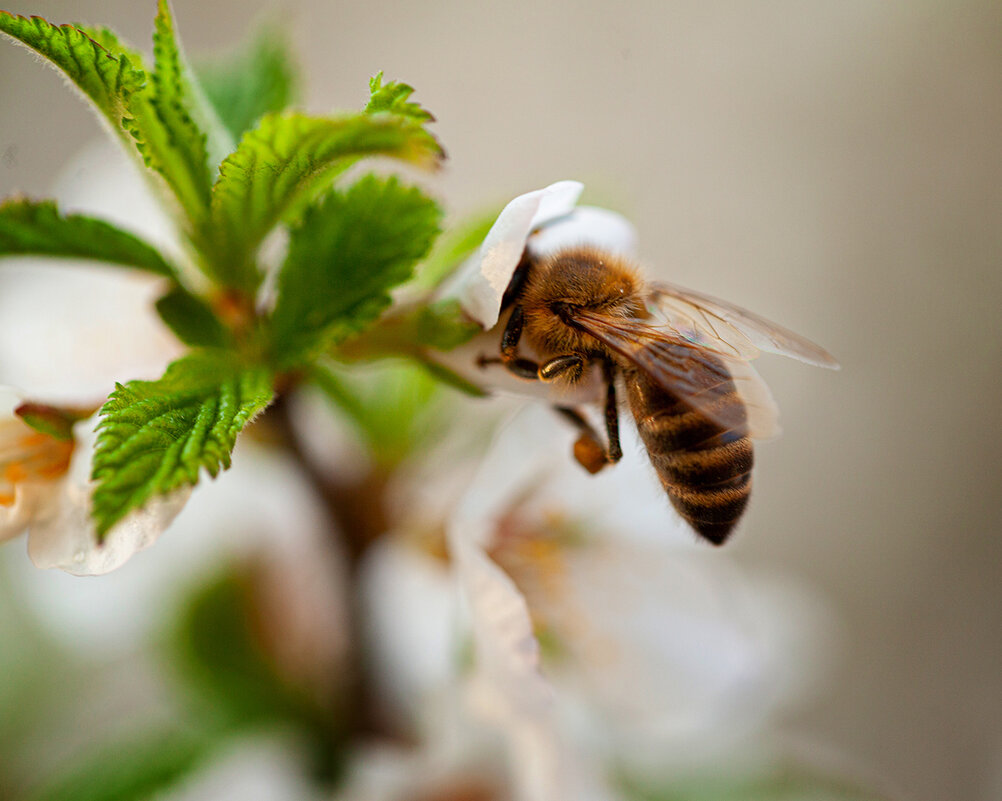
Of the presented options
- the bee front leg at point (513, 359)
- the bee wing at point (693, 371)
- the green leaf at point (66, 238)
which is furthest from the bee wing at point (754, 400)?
the green leaf at point (66, 238)

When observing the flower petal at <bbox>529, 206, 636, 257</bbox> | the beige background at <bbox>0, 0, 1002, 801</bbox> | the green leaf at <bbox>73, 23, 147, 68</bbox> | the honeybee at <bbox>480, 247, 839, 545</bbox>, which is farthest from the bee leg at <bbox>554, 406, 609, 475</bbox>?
the beige background at <bbox>0, 0, 1002, 801</bbox>

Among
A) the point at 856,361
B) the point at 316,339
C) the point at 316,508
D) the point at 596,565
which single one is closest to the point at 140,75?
the point at 316,339

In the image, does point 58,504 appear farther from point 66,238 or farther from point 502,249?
point 502,249

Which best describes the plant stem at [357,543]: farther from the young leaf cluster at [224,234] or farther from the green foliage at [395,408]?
the young leaf cluster at [224,234]

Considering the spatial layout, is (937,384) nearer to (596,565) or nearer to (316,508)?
(596,565)

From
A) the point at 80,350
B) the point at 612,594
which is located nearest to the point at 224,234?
the point at 80,350

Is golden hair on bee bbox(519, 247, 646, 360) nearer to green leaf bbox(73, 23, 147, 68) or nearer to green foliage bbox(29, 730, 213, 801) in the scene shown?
green leaf bbox(73, 23, 147, 68)
